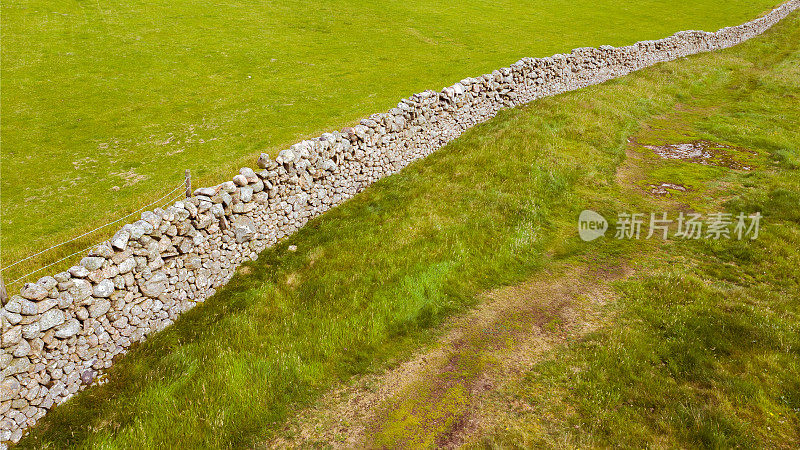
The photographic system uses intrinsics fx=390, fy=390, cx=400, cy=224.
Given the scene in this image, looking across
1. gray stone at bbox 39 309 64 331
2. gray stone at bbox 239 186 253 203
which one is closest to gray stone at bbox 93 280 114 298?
gray stone at bbox 39 309 64 331

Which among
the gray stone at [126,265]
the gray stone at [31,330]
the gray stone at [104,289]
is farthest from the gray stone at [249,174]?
the gray stone at [31,330]

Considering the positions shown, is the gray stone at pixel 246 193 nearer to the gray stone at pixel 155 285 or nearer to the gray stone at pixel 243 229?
the gray stone at pixel 243 229

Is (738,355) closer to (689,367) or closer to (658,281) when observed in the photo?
(689,367)

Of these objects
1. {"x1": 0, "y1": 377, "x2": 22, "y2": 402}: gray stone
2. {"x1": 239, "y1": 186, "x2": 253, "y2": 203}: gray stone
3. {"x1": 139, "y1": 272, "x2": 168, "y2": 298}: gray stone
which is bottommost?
{"x1": 0, "y1": 377, "x2": 22, "y2": 402}: gray stone

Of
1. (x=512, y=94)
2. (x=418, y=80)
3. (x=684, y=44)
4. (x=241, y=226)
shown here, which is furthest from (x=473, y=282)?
(x=684, y=44)

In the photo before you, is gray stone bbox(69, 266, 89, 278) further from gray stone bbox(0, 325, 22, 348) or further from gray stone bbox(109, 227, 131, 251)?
gray stone bbox(0, 325, 22, 348)
